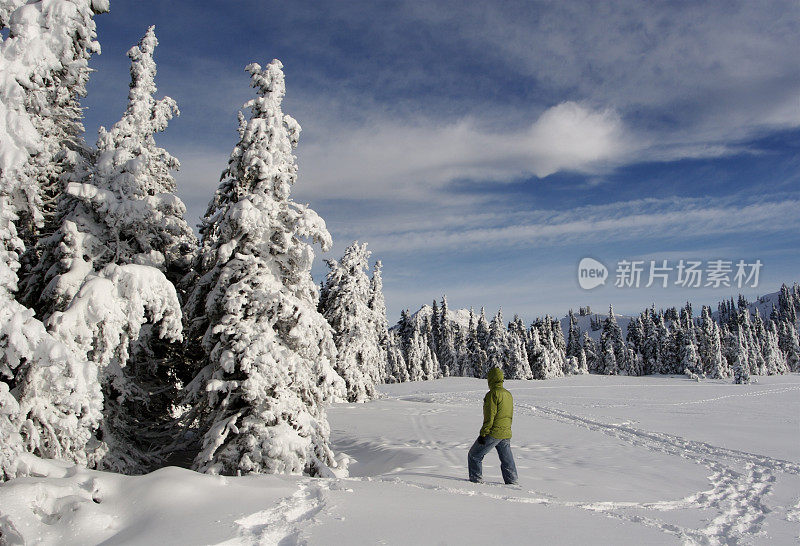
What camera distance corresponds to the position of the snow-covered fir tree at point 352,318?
33438 mm

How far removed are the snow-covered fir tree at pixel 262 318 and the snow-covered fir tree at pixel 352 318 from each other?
21720 millimetres

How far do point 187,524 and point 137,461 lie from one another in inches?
268

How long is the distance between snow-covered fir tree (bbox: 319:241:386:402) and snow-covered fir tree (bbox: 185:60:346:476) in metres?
21.7

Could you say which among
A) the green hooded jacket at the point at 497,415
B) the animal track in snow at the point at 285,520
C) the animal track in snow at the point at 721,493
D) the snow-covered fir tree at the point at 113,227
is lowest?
the animal track in snow at the point at 721,493

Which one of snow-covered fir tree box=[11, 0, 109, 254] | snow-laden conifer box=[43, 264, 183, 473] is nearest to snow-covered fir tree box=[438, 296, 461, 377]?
snow-laden conifer box=[43, 264, 183, 473]

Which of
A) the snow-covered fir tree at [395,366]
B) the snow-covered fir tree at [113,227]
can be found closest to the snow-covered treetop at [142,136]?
the snow-covered fir tree at [113,227]

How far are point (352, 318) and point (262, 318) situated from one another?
2423 centimetres

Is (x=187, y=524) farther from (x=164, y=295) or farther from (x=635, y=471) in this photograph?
(x=635, y=471)

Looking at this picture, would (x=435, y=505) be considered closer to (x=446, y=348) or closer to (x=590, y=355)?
(x=446, y=348)

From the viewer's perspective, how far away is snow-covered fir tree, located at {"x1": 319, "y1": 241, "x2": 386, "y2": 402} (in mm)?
33438

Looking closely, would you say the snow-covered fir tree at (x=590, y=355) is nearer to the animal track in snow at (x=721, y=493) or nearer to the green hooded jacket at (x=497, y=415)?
the animal track in snow at (x=721, y=493)

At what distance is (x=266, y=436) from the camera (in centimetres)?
980

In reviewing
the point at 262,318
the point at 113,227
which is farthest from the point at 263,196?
the point at 113,227

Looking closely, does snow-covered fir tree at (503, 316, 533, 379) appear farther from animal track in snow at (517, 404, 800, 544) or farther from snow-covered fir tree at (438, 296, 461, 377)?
animal track in snow at (517, 404, 800, 544)
